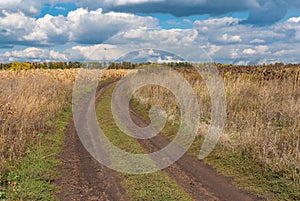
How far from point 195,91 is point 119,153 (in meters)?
8.38

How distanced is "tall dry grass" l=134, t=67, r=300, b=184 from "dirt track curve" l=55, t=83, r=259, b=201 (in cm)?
128

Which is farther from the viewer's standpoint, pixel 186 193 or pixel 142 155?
pixel 142 155

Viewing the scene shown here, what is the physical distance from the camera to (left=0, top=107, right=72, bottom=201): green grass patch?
5952 millimetres

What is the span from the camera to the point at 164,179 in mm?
7145

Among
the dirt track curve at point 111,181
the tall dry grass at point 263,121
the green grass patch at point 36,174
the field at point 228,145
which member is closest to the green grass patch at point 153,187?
the field at point 228,145

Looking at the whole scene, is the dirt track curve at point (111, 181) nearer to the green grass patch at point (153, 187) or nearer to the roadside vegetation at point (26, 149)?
the green grass patch at point (153, 187)

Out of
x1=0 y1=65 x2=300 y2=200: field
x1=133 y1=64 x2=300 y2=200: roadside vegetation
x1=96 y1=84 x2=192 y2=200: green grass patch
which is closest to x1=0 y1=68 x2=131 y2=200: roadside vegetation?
x1=0 y1=65 x2=300 y2=200: field

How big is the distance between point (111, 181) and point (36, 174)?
5.58ft

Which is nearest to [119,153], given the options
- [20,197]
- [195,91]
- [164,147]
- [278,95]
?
[164,147]

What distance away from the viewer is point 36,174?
23.1ft

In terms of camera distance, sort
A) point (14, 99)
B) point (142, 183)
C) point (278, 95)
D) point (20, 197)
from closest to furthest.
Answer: point (20, 197) → point (142, 183) → point (14, 99) → point (278, 95)

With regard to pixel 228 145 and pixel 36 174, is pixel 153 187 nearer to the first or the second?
pixel 36 174

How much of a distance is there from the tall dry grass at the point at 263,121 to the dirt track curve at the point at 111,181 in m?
1.28

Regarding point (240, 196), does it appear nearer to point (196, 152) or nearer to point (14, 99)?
point (196, 152)
